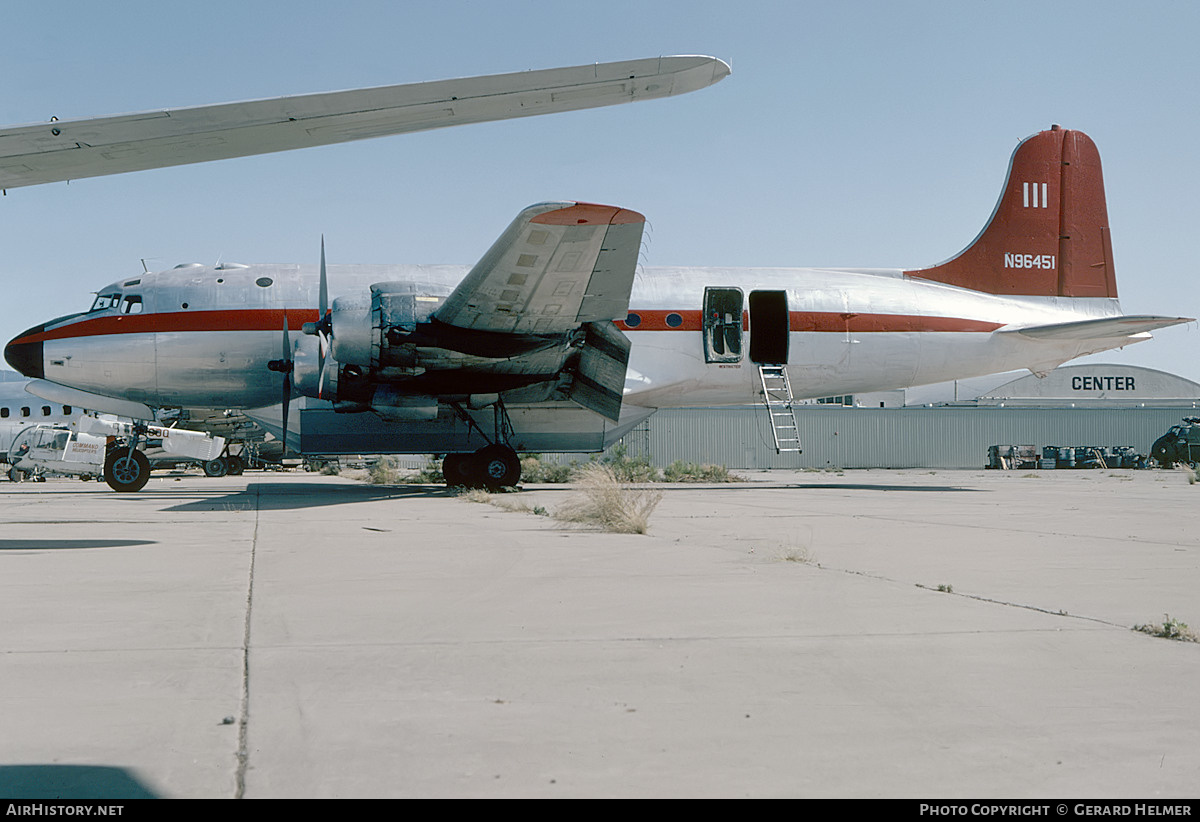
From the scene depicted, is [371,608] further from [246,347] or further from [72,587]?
[246,347]

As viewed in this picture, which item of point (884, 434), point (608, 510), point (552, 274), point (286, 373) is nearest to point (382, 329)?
point (286, 373)

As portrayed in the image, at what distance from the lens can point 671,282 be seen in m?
19.8

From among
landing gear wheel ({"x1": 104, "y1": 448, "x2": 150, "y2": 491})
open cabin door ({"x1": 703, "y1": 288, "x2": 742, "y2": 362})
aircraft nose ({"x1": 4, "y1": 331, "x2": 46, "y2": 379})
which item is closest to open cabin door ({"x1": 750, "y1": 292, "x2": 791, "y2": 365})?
open cabin door ({"x1": 703, "y1": 288, "x2": 742, "y2": 362})

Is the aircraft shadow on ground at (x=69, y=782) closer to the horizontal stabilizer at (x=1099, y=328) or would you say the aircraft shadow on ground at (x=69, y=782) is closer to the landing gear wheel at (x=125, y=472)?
the landing gear wheel at (x=125, y=472)

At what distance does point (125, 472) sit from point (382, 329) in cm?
728

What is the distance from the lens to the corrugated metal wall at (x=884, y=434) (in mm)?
39469

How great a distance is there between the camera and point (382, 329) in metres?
15.2

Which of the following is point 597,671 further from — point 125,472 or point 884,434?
point 884,434

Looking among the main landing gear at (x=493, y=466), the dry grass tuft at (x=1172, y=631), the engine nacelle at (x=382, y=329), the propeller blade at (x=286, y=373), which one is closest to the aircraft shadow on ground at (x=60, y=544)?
the engine nacelle at (x=382, y=329)

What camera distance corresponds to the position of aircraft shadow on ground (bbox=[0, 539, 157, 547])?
8.37 meters

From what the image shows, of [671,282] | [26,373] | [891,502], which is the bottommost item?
[891,502]

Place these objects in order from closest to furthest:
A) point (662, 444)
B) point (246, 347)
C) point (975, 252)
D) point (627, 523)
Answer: point (627, 523), point (246, 347), point (975, 252), point (662, 444)
